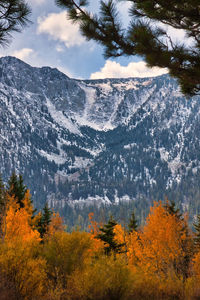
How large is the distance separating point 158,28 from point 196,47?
1235 millimetres

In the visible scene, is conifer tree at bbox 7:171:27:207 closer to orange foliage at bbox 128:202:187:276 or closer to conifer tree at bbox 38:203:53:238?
conifer tree at bbox 38:203:53:238

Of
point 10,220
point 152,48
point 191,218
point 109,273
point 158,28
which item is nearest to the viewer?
point 152,48

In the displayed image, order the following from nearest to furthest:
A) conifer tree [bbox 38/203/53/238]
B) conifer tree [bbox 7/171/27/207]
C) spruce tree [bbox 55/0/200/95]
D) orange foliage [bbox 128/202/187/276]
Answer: spruce tree [bbox 55/0/200/95] → orange foliage [bbox 128/202/187/276] → conifer tree [bbox 7/171/27/207] → conifer tree [bbox 38/203/53/238]

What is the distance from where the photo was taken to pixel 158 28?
7996 mm

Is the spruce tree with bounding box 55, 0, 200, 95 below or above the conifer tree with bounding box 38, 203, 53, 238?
above

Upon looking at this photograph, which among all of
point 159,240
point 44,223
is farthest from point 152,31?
point 44,223

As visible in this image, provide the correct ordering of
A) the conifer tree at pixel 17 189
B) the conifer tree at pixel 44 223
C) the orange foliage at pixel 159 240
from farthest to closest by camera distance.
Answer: the conifer tree at pixel 44 223 → the conifer tree at pixel 17 189 → the orange foliage at pixel 159 240

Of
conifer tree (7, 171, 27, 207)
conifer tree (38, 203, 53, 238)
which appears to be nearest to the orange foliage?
conifer tree (38, 203, 53, 238)

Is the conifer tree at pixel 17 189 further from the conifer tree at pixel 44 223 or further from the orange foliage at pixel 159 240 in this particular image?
the orange foliage at pixel 159 240

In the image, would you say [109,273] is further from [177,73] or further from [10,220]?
[10,220]

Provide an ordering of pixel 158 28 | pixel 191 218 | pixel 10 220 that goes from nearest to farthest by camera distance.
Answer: pixel 158 28 → pixel 10 220 → pixel 191 218

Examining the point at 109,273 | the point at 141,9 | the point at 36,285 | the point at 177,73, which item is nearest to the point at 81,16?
the point at 141,9

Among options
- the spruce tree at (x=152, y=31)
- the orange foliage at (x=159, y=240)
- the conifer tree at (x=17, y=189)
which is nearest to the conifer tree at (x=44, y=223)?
the conifer tree at (x=17, y=189)

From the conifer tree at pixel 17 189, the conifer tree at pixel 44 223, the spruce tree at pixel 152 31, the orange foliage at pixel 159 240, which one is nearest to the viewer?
the spruce tree at pixel 152 31
